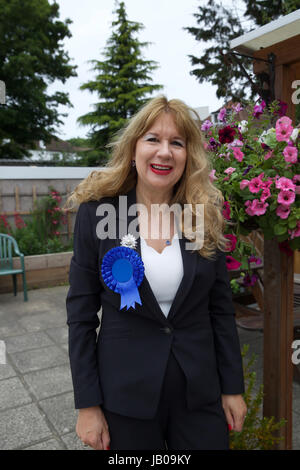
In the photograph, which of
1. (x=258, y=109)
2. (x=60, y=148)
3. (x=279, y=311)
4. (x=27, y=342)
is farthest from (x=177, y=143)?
(x=60, y=148)

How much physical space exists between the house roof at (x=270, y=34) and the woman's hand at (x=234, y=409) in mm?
1637

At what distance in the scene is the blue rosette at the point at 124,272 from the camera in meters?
1.26

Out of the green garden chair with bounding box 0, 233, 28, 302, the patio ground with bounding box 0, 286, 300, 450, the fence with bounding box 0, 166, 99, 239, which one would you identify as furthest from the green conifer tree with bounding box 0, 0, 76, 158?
the patio ground with bounding box 0, 286, 300, 450

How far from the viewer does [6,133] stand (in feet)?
59.2

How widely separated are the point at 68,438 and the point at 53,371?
39.9 inches

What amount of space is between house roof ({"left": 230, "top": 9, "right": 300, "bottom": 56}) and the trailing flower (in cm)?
32

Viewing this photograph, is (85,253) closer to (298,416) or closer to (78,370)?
(78,370)

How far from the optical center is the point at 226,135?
1768 millimetres

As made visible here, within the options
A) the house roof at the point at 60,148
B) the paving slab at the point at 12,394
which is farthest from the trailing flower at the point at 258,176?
the house roof at the point at 60,148

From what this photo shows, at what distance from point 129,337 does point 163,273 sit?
255 mm

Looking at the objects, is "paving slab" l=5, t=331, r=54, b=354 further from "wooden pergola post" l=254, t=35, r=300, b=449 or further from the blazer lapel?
the blazer lapel

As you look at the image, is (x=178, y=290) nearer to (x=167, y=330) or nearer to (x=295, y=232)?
(x=167, y=330)

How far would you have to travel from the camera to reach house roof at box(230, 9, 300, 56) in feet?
5.68

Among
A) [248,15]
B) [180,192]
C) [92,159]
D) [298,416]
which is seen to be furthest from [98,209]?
[92,159]
